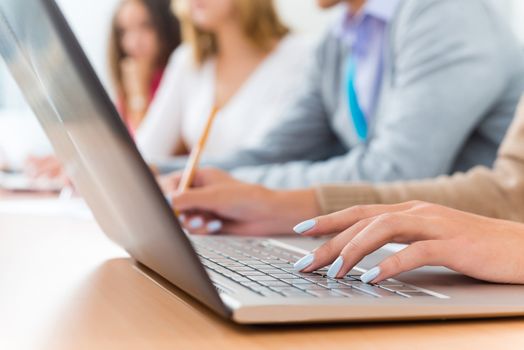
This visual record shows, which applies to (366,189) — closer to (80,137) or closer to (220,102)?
(80,137)

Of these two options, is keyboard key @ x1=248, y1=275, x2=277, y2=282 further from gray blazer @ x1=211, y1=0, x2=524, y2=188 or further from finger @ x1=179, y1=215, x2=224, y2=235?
gray blazer @ x1=211, y1=0, x2=524, y2=188

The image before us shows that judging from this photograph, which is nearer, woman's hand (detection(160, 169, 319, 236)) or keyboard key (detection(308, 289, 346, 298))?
keyboard key (detection(308, 289, 346, 298))

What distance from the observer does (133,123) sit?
2.91 m

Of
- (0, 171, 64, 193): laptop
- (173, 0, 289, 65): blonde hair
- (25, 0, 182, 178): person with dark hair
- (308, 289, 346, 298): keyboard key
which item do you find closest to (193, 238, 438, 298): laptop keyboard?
(308, 289, 346, 298): keyboard key

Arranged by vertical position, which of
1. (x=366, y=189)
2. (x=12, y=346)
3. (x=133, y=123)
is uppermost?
(x=12, y=346)

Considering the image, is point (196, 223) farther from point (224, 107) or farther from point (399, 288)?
point (224, 107)

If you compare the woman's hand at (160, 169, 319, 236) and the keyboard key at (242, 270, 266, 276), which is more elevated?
the keyboard key at (242, 270, 266, 276)

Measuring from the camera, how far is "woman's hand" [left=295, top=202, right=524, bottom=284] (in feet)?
1.68

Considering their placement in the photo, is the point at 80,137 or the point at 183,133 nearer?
the point at 80,137

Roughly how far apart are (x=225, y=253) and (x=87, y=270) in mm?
115

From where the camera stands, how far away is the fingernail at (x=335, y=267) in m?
0.51

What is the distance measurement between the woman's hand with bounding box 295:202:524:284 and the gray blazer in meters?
0.71

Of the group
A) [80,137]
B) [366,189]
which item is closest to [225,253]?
[80,137]

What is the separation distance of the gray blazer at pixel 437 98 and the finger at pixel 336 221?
2.20 feet
